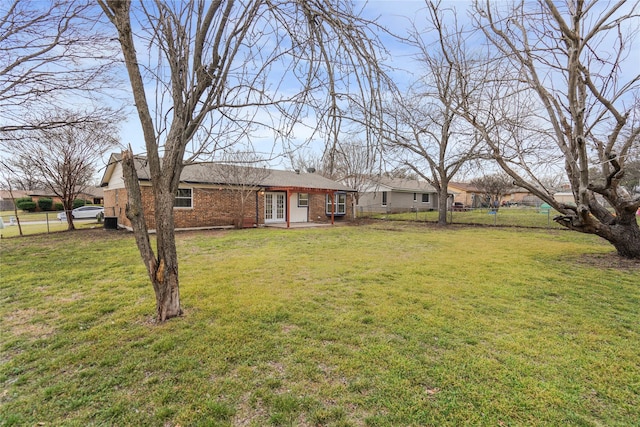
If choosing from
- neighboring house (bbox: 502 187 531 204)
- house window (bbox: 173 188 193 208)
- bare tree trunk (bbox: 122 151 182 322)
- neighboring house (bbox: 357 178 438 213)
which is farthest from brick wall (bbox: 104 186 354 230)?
neighboring house (bbox: 502 187 531 204)

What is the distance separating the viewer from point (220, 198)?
1498 centimetres

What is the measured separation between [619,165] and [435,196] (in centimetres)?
2614

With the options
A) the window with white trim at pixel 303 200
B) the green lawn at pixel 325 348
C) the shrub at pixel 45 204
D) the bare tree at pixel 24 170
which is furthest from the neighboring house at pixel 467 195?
the shrub at pixel 45 204

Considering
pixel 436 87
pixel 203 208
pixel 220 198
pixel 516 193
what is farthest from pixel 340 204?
pixel 516 193

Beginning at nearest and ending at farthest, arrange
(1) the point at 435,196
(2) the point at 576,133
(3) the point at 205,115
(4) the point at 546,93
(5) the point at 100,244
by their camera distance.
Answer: (3) the point at 205,115, (2) the point at 576,133, (4) the point at 546,93, (5) the point at 100,244, (1) the point at 435,196

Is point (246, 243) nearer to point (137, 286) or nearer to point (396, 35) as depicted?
point (137, 286)

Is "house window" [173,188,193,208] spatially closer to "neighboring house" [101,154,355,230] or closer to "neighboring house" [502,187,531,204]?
"neighboring house" [101,154,355,230]

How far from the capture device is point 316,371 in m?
2.66

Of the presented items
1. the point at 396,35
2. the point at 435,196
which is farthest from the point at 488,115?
the point at 435,196

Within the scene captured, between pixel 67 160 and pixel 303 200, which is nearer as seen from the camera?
pixel 67 160

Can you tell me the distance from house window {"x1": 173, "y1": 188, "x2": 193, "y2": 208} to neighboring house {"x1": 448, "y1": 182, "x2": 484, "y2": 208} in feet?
111

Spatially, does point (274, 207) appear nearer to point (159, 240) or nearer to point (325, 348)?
point (159, 240)

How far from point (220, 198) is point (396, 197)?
1771cm

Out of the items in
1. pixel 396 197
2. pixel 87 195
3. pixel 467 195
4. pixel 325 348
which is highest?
pixel 87 195
